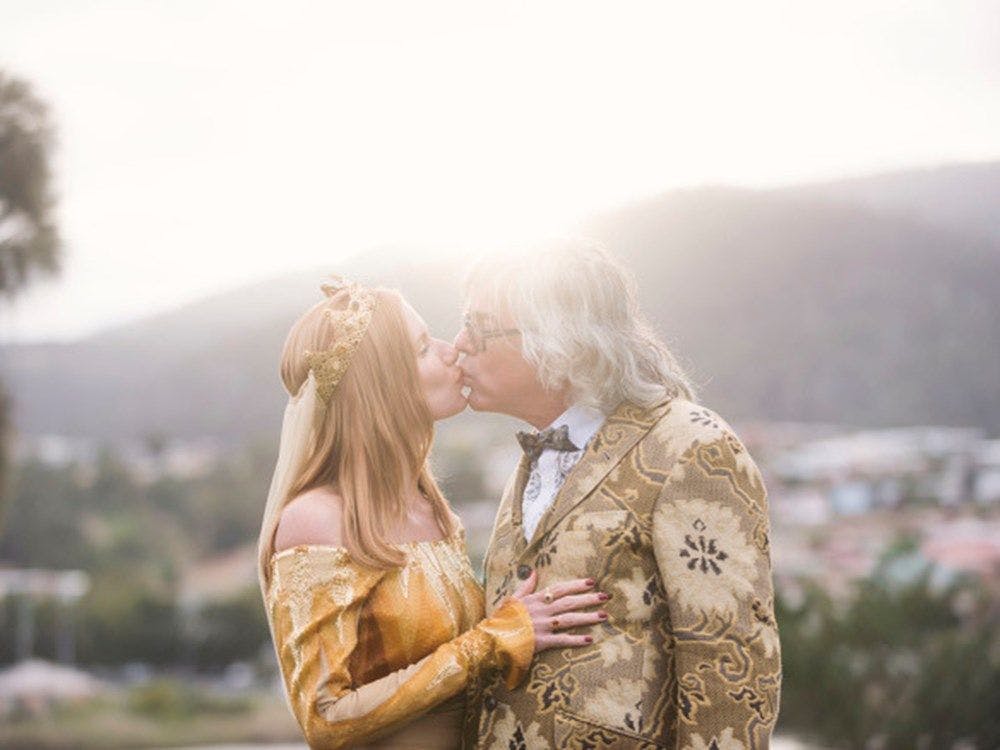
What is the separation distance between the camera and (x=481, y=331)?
2336mm

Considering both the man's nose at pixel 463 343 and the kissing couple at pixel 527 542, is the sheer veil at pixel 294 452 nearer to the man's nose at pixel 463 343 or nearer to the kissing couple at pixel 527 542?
the kissing couple at pixel 527 542

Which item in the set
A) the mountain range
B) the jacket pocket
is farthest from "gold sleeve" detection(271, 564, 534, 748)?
the mountain range

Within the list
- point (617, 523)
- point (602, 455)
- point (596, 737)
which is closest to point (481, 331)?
point (602, 455)

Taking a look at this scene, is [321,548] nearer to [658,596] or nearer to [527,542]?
[527,542]

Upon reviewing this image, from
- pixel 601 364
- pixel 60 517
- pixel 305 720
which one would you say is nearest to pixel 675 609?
pixel 601 364

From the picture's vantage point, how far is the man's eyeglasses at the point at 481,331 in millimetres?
2320

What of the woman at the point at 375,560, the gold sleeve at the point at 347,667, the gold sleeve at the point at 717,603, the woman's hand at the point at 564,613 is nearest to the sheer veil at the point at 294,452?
the woman at the point at 375,560

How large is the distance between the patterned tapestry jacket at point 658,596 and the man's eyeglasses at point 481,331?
0.25 metres

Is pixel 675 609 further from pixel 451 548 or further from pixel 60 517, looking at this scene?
pixel 60 517

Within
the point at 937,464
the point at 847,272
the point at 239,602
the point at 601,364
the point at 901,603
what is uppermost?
the point at 601,364

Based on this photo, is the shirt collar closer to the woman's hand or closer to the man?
the man

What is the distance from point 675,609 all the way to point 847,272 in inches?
246

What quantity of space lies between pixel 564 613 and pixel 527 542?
0.55ft

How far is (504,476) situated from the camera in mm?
8094
